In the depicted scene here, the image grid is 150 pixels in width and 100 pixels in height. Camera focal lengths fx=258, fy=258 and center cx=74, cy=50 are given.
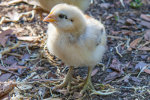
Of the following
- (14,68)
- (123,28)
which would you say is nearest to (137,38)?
(123,28)

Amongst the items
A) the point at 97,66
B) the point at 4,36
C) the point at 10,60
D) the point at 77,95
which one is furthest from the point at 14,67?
the point at 97,66

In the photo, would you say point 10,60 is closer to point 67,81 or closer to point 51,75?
point 51,75

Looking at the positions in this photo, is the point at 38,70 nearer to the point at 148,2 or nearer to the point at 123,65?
the point at 123,65

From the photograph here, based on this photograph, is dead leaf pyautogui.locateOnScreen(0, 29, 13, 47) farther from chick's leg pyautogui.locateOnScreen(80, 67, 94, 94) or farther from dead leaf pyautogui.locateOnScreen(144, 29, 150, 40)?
dead leaf pyautogui.locateOnScreen(144, 29, 150, 40)

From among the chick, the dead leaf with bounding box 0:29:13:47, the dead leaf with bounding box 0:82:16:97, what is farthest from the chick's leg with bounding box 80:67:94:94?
the dead leaf with bounding box 0:29:13:47

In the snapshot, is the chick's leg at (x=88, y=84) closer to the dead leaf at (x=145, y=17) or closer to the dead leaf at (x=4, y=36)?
the dead leaf at (x=4, y=36)

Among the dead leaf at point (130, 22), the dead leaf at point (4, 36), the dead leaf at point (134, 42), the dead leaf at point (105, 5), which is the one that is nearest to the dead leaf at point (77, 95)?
the dead leaf at point (134, 42)

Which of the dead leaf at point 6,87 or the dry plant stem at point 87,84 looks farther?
the dry plant stem at point 87,84
